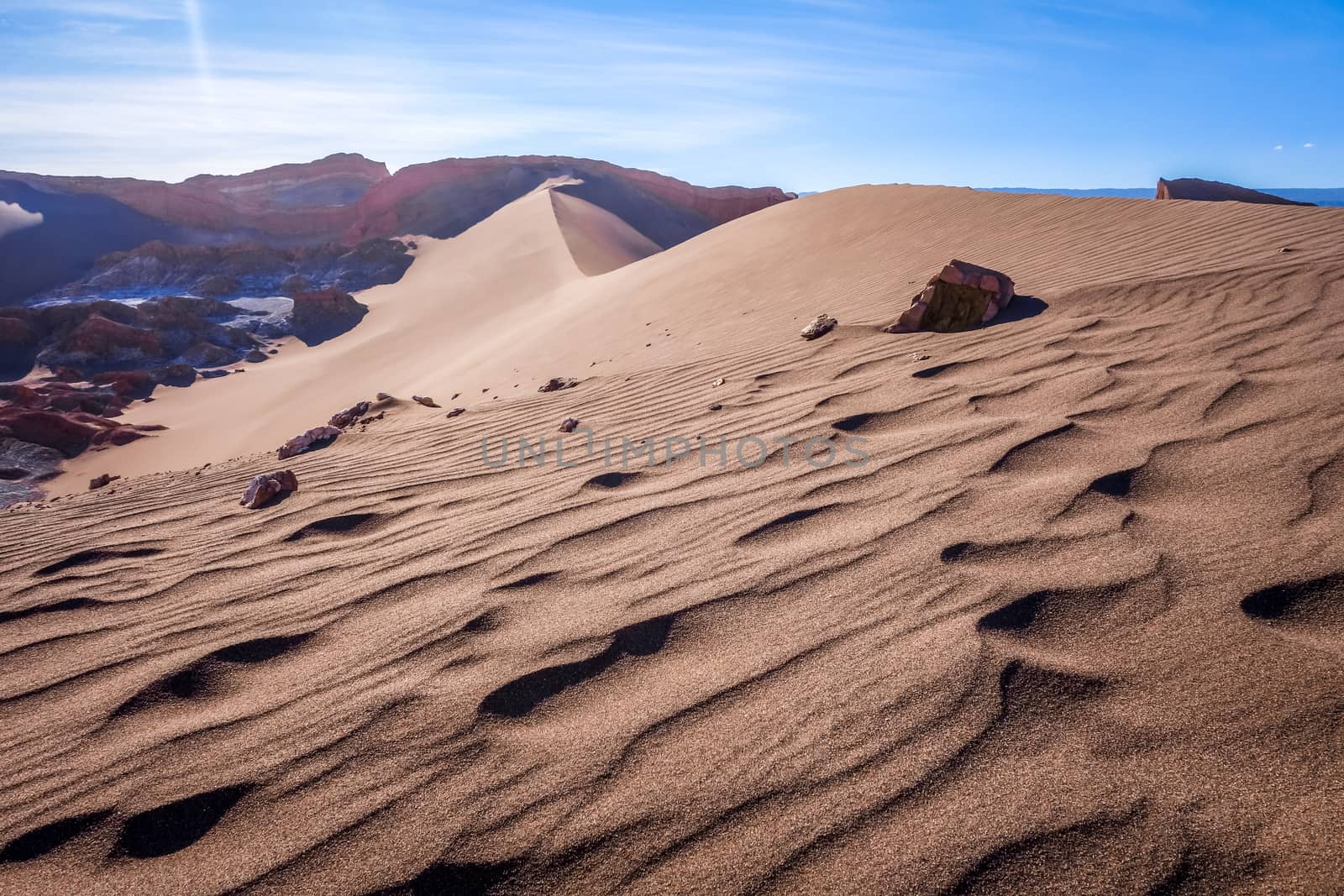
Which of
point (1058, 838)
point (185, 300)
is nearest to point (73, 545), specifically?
point (1058, 838)

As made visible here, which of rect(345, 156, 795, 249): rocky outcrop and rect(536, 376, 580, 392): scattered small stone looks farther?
rect(345, 156, 795, 249): rocky outcrop

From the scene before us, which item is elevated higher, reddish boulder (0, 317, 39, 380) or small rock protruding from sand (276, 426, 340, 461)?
reddish boulder (0, 317, 39, 380)

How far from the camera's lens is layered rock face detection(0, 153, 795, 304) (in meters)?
22.5

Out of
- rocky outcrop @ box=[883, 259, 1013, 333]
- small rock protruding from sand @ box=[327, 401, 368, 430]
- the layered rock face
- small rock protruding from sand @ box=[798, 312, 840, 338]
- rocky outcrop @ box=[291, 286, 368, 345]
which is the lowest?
small rock protruding from sand @ box=[327, 401, 368, 430]

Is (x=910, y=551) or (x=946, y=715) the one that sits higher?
(x=910, y=551)

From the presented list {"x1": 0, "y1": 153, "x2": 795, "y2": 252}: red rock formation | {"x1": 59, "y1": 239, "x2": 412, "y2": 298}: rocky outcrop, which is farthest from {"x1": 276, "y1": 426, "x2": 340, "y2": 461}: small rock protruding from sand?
{"x1": 0, "y1": 153, "x2": 795, "y2": 252}: red rock formation

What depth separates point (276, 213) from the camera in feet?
96.7

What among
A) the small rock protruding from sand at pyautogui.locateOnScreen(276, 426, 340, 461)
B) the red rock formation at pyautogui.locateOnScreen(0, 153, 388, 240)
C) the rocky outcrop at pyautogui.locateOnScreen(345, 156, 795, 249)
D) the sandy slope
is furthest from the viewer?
the rocky outcrop at pyautogui.locateOnScreen(345, 156, 795, 249)

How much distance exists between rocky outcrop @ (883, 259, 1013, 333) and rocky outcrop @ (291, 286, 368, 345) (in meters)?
15.3

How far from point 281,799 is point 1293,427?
2.80 meters

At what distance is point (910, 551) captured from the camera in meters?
1.88

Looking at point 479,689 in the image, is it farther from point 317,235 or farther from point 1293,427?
point 317,235

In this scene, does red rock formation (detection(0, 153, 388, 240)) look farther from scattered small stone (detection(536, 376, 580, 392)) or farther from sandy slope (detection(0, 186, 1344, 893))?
sandy slope (detection(0, 186, 1344, 893))

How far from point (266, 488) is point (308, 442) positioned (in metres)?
1.75
